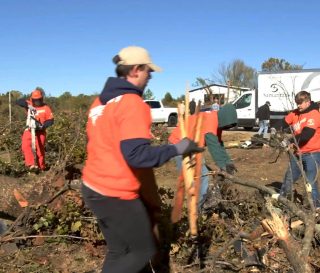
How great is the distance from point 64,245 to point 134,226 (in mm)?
2159

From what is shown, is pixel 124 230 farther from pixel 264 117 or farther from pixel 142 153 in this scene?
pixel 264 117

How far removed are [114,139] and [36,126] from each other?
21.2 feet

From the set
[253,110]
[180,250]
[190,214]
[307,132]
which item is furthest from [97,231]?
[253,110]

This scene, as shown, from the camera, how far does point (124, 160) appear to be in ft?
9.14

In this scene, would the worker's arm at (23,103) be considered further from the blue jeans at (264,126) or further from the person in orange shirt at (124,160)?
the blue jeans at (264,126)

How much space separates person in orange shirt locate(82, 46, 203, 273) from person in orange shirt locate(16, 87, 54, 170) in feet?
19.9

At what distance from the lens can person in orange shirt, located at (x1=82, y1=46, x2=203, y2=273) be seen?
2678mm

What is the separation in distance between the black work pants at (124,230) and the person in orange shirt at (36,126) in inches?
238

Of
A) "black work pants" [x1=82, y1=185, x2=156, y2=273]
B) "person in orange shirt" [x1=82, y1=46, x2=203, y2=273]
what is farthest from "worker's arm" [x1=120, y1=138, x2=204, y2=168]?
"black work pants" [x1=82, y1=185, x2=156, y2=273]

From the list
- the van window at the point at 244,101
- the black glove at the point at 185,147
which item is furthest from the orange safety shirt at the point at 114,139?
the van window at the point at 244,101

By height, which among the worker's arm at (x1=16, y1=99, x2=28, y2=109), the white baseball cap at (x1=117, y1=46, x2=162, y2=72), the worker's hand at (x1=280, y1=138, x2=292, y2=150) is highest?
the white baseball cap at (x1=117, y1=46, x2=162, y2=72)

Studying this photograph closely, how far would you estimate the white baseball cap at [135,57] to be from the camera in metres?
2.84

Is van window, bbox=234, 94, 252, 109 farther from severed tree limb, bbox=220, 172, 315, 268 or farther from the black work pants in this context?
the black work pants

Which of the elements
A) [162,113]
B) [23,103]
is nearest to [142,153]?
[23,103]
